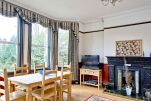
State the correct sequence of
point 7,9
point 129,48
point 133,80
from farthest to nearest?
point 129,48 < point 133,80 < point 7,9

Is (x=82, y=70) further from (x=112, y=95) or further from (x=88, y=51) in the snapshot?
(x=112, y=95)

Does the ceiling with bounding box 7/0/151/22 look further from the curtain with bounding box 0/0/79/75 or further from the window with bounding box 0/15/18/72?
the window with bounding box 0/15/18/72

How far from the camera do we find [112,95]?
3918 millimetres

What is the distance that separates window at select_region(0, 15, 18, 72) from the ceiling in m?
0.62

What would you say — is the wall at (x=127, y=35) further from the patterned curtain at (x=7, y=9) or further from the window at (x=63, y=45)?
the patterned curtain at (x=7, y=9)

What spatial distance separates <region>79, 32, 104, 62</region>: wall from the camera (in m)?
5.27

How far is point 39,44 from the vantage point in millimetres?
4570

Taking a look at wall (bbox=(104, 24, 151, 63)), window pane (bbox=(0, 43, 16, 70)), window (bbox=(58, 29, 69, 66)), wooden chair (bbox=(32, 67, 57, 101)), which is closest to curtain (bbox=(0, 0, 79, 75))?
window (bbox=(58, 29, 69, 66))

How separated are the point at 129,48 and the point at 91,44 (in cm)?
170

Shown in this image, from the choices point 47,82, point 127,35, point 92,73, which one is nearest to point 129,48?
point 127,35

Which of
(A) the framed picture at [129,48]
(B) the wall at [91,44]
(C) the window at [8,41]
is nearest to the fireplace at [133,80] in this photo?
(A) the framed picture at [129,48]

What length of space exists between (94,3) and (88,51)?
96.2 inches

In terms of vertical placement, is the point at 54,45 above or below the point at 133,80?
above

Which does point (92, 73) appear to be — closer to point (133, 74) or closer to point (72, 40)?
point (133, 74)
